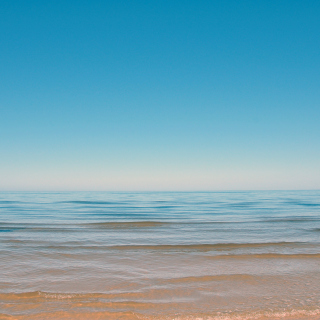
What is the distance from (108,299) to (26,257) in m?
5.11

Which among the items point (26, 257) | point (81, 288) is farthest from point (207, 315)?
point (26, 257)

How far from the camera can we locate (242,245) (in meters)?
12.2

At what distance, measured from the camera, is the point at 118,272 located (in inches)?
325

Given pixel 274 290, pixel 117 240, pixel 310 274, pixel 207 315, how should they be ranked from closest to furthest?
pixel 207 315
pixel 274 290
pixel 310 274
pixel 117 240

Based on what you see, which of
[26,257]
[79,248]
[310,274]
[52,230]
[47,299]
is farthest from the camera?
[52,230]

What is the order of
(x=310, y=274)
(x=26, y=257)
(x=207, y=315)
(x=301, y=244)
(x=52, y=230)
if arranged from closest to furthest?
(x=207, y=315) < (x=310, y=274) < (x=26, y=257) < (x=301, y=244) < (x=52, y=230)

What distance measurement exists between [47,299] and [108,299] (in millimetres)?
1338

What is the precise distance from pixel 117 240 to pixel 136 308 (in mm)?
8020

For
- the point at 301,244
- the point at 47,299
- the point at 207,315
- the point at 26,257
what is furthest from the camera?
the point at 301,244

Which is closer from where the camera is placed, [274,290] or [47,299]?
[47,299]

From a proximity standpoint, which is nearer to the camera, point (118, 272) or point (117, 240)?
point (118, 272)

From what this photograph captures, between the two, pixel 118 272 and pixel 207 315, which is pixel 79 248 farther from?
pixel 207 315

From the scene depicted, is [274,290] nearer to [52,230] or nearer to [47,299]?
[47,299]

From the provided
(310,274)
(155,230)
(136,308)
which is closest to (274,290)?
(310,274)
